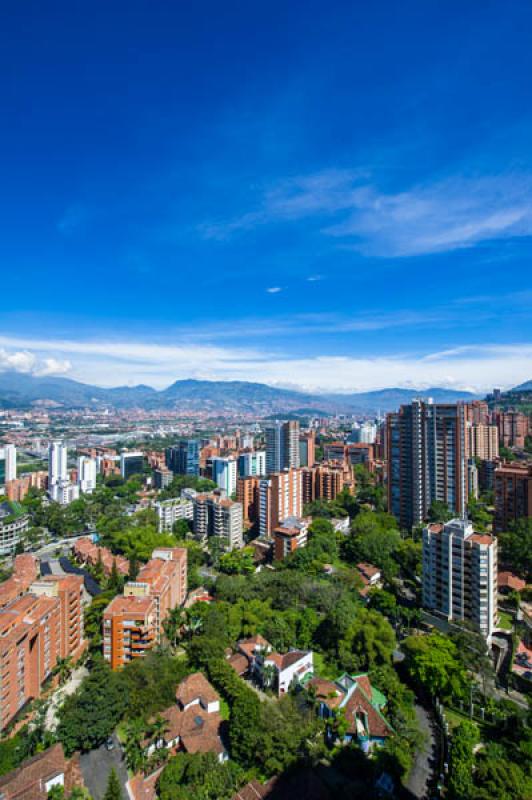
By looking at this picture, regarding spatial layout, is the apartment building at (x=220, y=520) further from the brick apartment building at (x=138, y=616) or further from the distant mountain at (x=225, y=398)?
the distant mountain at (x=225, y=398)

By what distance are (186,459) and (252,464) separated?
21.7ft

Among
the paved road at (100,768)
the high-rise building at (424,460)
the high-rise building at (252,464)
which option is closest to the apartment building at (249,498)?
the high-rise building at (424,460)

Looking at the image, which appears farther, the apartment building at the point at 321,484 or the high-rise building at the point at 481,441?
the high-rise building at the point at 481,441

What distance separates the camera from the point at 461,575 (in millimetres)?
12398

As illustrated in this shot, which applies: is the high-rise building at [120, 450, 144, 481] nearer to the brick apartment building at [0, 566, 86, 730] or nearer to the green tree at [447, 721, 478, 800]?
the brick apartment building at [0, 566, 86, 730]

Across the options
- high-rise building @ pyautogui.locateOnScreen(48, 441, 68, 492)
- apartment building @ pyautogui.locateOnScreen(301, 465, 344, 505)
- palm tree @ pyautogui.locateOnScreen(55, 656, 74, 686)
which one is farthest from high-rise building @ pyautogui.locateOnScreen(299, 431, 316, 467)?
palm tree @ pyautogui.locateOnScreen(55, 656, 74, 686)

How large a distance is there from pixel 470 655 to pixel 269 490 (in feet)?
38.5

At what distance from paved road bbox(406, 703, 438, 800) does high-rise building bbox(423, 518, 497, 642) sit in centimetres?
361

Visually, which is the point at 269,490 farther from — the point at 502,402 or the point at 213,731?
the point at 502,402

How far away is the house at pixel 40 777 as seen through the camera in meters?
7.14

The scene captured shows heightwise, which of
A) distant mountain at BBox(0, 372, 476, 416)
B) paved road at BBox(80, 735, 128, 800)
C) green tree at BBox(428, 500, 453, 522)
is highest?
distant mountain at BBox(0, 372, 476, 416)

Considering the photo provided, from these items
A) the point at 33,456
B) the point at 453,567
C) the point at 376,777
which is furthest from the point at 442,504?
the point at 33,456

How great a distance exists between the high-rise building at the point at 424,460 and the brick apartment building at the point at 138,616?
1185cm

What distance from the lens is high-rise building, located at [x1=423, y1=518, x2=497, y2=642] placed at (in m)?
11.9
